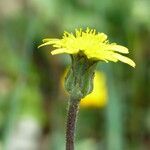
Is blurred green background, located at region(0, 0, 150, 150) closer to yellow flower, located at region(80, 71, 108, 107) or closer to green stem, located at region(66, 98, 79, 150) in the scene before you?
yellow flower, located at region(80, 71, 108, 107)

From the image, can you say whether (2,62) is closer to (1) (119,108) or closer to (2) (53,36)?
(2) (53,36)

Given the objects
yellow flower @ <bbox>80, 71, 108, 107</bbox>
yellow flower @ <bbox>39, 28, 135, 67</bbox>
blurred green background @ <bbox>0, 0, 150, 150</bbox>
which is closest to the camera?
yellow flower @ <bbox>39, 28, 135, 67</bbox>

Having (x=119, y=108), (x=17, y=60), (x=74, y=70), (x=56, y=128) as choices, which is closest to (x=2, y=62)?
(x=17, y=60)

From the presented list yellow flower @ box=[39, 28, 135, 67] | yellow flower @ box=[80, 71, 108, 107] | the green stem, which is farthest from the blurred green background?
the green stem

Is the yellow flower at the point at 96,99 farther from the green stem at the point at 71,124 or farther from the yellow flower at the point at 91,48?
the green stem at the point at 71,124

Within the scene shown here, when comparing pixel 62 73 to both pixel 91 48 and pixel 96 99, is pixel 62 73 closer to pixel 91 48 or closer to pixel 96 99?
pixel 96 99
